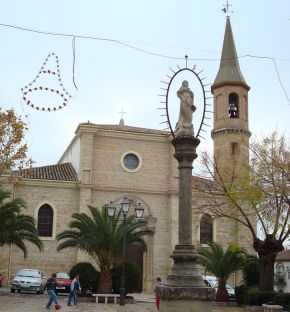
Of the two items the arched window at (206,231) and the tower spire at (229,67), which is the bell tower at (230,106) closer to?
the tower spire at (229,67)

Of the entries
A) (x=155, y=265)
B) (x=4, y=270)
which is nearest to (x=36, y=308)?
(x=4, y=270)

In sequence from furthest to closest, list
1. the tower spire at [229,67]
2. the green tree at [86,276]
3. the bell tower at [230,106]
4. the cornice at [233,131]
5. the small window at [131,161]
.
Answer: the tower spire at [229,67], the bell tower at [230,106], the cornice at [233,131], the small window at [131,161], the green tree at [86,276]

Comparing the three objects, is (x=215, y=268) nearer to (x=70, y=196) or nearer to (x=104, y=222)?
(x=104, y=222)

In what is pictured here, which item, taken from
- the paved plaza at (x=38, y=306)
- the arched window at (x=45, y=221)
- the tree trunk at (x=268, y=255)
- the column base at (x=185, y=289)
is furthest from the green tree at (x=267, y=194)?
the arched window at (x=45, y=221)

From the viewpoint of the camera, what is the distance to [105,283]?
25.6 m

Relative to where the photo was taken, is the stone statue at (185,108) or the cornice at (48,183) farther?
the cornice at (48,183)

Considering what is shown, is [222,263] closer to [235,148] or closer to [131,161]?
[131,161]

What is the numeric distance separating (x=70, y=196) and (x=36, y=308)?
14.8 metres

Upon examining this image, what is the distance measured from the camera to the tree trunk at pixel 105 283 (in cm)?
2545

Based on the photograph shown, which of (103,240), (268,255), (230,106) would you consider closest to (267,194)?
(268,255)

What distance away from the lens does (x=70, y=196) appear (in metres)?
34.2

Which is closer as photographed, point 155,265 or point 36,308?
point 36,308

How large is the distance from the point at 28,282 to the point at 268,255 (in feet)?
40.4

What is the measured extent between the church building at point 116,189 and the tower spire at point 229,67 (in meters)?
3.07
